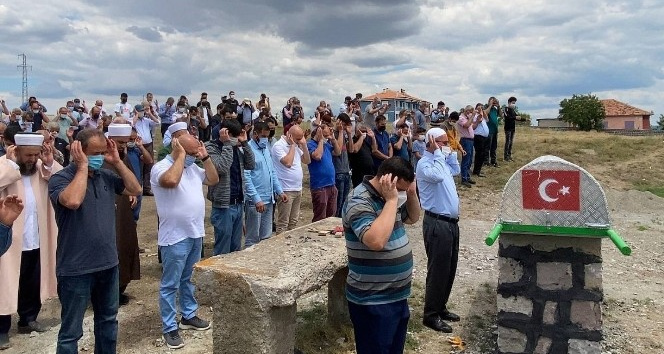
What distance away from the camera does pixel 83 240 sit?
13.9 ft

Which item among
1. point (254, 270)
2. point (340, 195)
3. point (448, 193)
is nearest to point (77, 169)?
point (254, 270)

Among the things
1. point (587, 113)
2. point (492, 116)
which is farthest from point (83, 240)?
point (587, 113)

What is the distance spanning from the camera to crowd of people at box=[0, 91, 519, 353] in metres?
3.95

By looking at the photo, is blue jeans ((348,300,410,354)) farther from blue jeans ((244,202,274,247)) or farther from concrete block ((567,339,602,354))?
blue jeans ((244,202,274,247))

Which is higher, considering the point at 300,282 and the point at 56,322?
the point at 300,282

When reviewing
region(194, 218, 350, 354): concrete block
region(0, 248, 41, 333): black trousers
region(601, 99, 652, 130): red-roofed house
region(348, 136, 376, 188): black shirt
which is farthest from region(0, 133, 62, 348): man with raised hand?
region(601, 99, 652, 130): red-roofed house

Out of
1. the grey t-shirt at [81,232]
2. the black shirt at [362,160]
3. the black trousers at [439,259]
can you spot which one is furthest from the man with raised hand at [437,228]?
the black shirt at [362,160]

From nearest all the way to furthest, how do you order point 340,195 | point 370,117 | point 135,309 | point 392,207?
1. point 392,207
2. point 135,309
3. point 340,195
4. point 370,117

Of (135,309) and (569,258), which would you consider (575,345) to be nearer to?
(569,258)

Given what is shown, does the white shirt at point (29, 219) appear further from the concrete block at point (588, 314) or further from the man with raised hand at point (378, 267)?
the concrete block at point (588, 314)

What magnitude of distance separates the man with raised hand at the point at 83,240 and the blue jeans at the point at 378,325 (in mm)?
1932

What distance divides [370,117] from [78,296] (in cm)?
886

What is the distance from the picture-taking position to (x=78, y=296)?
14.0 ft

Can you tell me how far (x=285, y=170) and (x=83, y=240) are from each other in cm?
401
